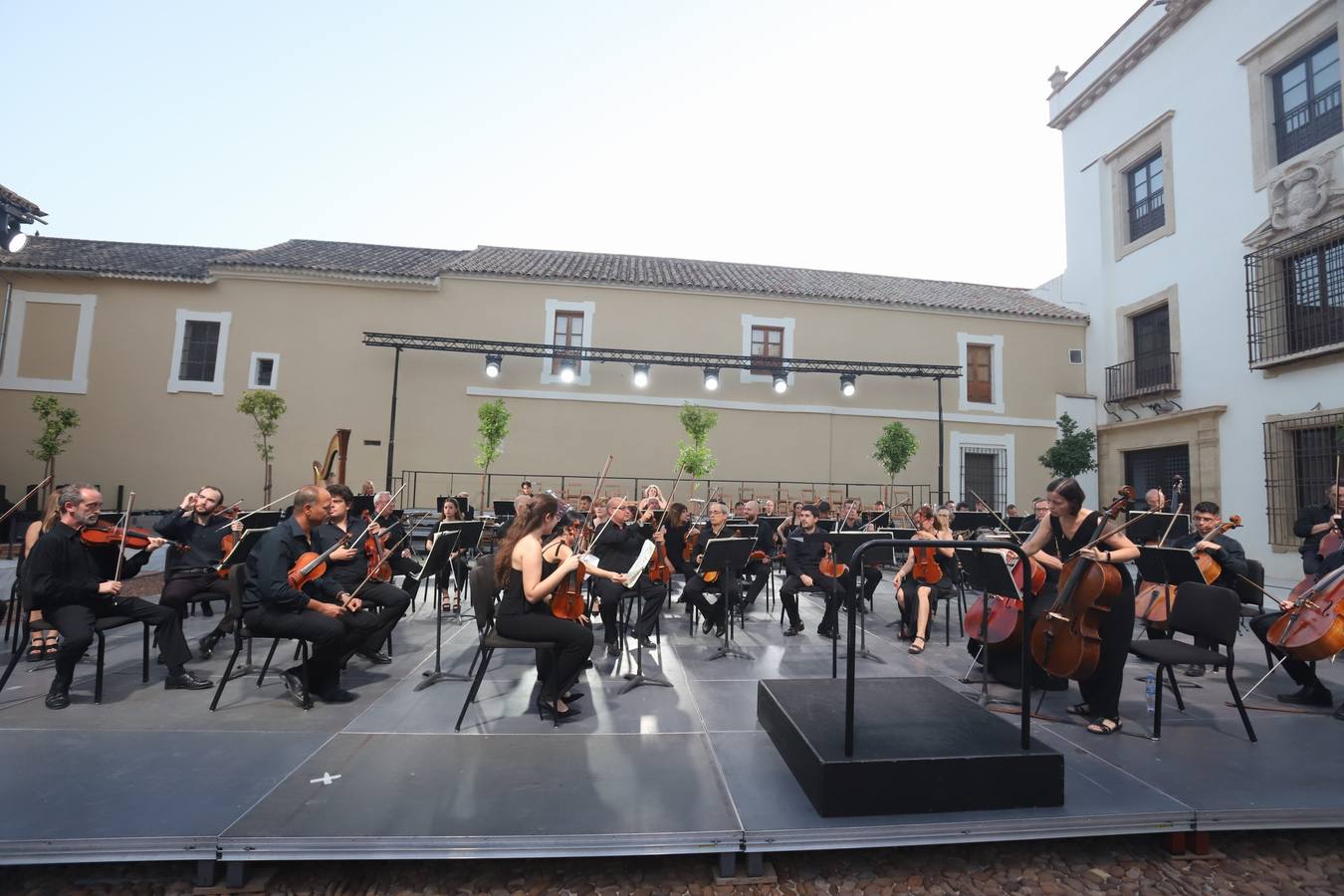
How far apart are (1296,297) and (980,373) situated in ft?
21.9

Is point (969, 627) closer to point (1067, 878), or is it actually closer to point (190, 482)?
point (1067, 878)

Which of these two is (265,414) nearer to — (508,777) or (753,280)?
(753,280)

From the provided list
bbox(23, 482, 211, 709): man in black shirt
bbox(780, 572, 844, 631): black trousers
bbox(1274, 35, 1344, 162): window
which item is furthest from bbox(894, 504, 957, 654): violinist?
bbox(1274, 35, 1344, 162): window

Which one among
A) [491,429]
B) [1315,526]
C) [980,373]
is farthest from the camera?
[980,373]

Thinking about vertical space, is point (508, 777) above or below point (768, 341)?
below

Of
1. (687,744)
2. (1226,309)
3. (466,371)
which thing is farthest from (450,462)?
(1226,309)

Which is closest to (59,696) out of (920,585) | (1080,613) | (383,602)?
(383,602)

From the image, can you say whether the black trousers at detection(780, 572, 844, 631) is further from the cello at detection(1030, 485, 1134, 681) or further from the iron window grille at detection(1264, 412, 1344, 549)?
the iron window grille at detection(1264, 412, 1344, 549)

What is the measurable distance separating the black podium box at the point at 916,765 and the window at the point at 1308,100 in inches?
526

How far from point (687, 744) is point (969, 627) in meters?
2.42

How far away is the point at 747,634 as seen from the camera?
20.8 feet

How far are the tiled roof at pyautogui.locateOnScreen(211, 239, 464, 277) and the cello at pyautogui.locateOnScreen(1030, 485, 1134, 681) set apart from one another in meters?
15.1

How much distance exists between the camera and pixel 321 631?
13.1ft

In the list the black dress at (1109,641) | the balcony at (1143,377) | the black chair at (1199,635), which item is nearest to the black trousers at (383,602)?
the black dress at (1109,641)
